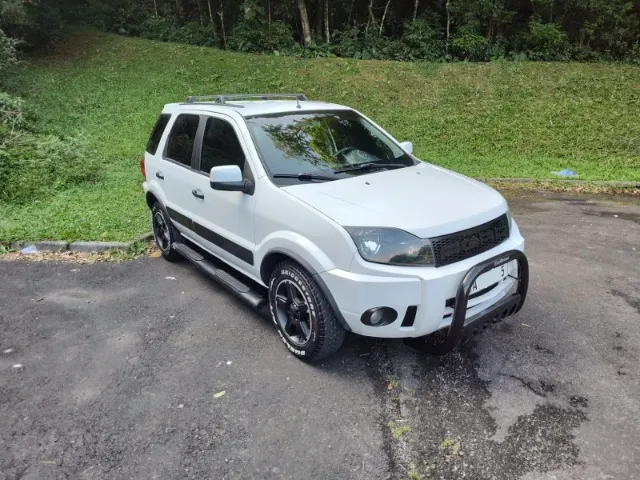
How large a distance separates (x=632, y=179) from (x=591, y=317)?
6.07m

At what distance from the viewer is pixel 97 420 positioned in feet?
9.82

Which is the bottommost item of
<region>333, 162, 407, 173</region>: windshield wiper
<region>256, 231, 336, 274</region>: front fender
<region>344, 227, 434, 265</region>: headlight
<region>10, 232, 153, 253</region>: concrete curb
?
<region>10, 232, 153, 253</region>: concrete curb

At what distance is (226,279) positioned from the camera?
166 inches

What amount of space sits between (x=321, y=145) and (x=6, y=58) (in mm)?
11494

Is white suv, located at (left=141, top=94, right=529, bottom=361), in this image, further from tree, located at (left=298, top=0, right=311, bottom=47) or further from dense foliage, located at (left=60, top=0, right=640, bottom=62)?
tree, located at (left=298, top=0, right=311, bottom=47)

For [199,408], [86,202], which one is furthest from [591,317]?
[86,202]

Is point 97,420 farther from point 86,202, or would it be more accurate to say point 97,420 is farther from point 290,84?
point 290,84

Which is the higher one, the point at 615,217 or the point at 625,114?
the point at 625,114

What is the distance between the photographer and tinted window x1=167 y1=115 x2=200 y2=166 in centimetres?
459

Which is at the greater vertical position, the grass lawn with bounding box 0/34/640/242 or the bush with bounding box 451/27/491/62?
the bush with bounding box 451/27/491/62

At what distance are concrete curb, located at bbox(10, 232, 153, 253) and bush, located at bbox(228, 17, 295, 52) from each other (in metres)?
14.4

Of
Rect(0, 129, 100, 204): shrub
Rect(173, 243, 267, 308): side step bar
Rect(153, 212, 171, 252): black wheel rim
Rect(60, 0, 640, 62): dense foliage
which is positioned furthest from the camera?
Rect(60, 0, 640, 62): dense foliage

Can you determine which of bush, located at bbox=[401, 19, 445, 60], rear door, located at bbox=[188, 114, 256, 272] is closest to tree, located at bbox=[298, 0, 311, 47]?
bush, located at bbox=[401, 19, 445, 60]

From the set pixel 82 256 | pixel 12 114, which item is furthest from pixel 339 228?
pixel 12 114
